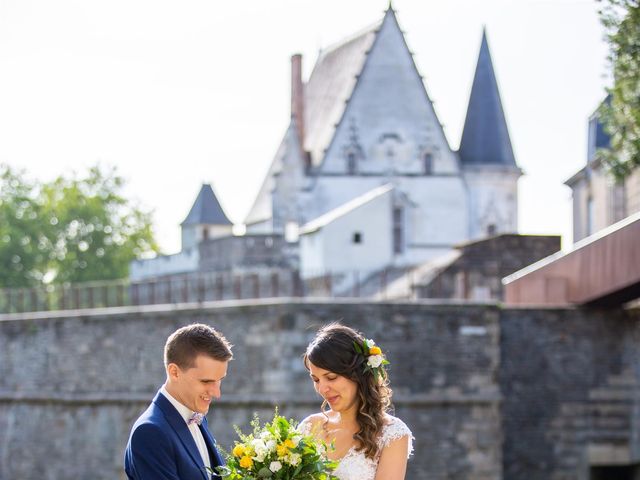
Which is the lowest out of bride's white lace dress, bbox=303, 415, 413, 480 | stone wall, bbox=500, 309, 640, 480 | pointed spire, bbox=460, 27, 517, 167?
stone wall, bbox=500, 309, 640, 480

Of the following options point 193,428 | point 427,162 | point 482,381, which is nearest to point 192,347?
point 193,428

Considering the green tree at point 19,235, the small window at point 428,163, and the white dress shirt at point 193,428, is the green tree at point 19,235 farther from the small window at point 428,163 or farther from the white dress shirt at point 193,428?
the white dress shirt at point 193,428

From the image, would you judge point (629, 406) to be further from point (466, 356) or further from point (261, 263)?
point (261, 263)

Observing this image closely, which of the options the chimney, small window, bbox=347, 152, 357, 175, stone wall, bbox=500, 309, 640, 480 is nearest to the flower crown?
stone wall, bbox=500, 309, 640, 480

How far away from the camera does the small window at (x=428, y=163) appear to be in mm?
46875

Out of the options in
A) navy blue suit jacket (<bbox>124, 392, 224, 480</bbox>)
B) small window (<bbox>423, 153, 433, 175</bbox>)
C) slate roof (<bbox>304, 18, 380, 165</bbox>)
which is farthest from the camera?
small window (<bbox>423, 153, 433, 175</bbox>)

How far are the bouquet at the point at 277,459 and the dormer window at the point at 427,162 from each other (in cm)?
4290

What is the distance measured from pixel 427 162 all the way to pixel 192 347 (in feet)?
142

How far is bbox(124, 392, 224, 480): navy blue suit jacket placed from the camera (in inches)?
157

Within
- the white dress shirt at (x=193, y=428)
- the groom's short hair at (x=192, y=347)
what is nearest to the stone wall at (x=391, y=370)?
the white dress shirt at (x=193, y=428)

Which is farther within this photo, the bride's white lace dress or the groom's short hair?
the bride's white lace dress

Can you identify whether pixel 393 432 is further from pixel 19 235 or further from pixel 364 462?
pixel 19 235

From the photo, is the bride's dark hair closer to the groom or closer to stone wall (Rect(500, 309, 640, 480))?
the groom

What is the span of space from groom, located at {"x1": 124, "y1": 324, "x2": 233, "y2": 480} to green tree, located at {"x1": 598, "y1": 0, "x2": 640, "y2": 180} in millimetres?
10115
